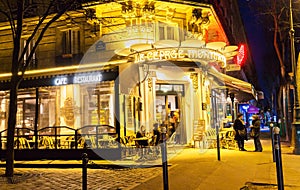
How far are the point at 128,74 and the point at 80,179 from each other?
548 centimetres

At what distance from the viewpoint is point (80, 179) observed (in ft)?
31.7

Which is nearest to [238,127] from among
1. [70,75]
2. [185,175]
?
[185,175]

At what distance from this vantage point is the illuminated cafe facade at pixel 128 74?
13977 millimetres

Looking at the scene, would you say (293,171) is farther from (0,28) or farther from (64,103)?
(0,28)

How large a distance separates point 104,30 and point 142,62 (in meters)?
3.34

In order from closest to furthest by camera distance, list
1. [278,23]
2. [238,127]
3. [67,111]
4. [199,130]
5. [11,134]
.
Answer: [11,134], [238,127], [199,130], [67,111], [278,23]

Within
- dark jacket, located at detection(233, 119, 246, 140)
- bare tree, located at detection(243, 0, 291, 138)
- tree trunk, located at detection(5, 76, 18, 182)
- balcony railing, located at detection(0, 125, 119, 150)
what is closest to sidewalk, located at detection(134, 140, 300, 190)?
dark jacket, located at detection(233, 119, 246, 140)

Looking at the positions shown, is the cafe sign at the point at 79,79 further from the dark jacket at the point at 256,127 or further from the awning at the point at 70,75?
the dark jacket at the point at 256,127

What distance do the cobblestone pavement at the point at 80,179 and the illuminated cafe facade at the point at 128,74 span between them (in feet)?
8.44

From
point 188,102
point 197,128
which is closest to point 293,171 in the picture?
point 197,128

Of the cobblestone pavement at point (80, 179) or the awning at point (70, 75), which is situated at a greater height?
the awning at point (70, 75)

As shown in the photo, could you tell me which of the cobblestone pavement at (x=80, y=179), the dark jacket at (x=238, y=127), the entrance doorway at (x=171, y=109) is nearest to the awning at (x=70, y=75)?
the entrance doorway at (x=171, y=109)

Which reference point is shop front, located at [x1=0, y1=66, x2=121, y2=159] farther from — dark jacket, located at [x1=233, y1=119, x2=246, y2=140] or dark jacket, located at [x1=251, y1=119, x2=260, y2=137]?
dark jacket, located at [x1=251, y1=119, x2=260, y2=137]

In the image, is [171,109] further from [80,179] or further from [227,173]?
[80,179]
